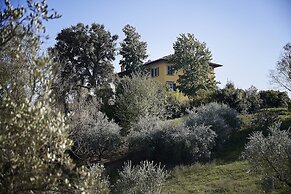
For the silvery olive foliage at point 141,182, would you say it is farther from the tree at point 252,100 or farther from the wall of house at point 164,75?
the wall of house at point 164,75

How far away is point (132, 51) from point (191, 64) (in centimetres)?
813

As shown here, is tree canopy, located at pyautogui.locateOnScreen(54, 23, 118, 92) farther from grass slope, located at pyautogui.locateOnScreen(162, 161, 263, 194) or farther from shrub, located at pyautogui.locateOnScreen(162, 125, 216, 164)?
grass slope, located at pyautogui.locateOnScreen(162, 161, 263, 194)

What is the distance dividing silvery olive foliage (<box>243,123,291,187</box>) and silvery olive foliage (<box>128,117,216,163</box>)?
29.8 feet

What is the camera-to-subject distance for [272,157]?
34.9 ft

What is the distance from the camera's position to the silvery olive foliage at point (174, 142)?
2045cm

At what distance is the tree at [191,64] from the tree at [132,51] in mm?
4665

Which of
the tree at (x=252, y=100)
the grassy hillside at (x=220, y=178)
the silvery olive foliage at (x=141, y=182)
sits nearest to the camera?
the silvery olive foliage at (x=141, y=182)

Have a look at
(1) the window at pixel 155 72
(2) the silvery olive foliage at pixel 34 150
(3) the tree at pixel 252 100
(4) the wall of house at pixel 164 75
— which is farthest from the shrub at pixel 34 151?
(1) the window at pixel 155 72

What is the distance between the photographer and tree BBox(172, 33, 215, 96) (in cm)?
4157

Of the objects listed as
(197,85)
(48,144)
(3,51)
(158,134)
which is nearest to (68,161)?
(48,144)

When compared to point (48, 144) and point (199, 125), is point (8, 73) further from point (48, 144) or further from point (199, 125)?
point (199, 125)

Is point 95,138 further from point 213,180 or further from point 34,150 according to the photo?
point 34,150

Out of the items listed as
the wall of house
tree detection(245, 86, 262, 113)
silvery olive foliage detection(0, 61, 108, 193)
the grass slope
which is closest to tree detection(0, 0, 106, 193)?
silvery olive foliage detection(0, 61, 108, 193)

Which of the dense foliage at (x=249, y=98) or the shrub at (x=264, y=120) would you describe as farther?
the dense foliage at (x=249, y=98)
